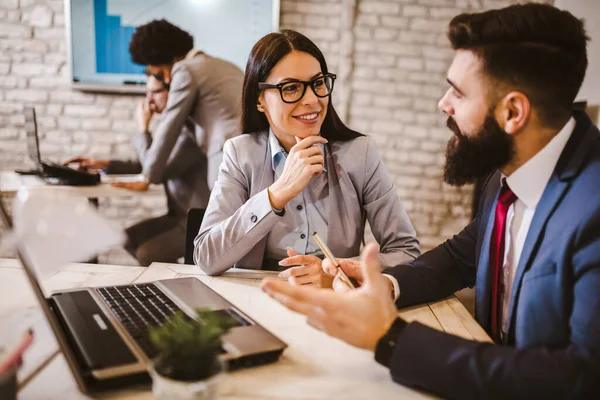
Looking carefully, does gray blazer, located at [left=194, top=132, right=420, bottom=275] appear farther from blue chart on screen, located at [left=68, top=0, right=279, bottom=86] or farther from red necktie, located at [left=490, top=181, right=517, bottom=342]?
blue chart on screen, located at [left=68, top=0, right=279, bottom=86]

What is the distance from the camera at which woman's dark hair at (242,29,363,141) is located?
5.05ft

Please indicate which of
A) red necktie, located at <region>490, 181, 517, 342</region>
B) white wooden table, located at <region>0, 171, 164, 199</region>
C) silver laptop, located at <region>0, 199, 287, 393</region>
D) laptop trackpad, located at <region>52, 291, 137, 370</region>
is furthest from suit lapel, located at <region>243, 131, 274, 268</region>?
white wooden table, located at <region>0, 171, 164, 199</region>

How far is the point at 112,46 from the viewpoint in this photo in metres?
3.47

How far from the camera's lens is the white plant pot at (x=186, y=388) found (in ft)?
1.97

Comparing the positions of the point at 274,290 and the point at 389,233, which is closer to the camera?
the point at 274,290

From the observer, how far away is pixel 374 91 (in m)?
3.55

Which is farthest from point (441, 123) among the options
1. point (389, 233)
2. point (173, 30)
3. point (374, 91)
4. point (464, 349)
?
point (464, 349)

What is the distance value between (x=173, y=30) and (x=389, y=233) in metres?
1.86

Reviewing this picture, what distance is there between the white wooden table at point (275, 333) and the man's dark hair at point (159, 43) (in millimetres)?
1710

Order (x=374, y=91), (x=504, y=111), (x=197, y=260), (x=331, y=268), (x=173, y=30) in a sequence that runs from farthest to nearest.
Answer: (x=374, y=91) < (x=173, y=30) < (x=197, y=260) < (x=331, y=268) < (x=504, y=111)

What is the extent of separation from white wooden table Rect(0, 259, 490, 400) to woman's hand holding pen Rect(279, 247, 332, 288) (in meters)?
Result: 0.09

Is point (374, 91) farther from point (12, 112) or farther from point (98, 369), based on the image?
point (98, 369)

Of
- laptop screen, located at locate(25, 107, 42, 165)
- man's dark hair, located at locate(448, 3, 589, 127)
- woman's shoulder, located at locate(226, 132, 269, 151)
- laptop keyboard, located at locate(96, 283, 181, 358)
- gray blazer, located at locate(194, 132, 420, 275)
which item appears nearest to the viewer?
laptop keyboard, located at locate(96, 283, 181, 358)

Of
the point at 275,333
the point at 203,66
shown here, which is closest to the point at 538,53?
the point at 275,333
